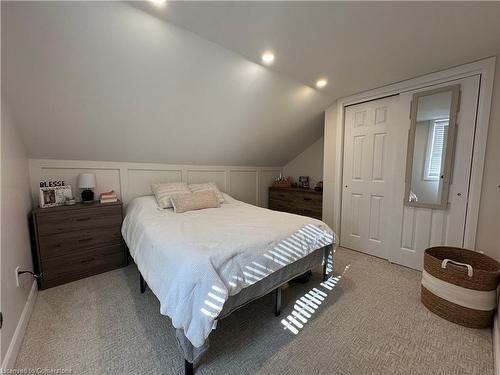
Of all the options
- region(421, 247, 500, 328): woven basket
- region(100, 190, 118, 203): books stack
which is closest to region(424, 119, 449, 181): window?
region(421, 247, 500, 328): woven basket

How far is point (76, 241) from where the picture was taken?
2.13 metres

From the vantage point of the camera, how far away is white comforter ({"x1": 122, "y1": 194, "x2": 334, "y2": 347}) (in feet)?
3.61

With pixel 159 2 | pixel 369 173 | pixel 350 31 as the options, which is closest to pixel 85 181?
pixel 159 2

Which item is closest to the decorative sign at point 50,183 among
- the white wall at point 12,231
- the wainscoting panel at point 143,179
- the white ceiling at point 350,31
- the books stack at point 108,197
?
the white wall at point 12,231

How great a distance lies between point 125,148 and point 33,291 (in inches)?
63.4

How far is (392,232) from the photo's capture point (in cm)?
253

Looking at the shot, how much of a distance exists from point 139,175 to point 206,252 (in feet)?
6.96

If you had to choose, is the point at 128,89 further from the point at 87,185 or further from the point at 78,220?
the point at 78,220

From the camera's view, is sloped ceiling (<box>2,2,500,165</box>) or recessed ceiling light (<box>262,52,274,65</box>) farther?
recessed ceiling light (<box>262,52,274,65</box>)

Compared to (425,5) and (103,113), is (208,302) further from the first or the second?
(425,5)

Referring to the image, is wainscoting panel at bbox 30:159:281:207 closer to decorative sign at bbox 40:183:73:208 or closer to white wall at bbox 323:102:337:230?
decorative sign at bbox 40:183:73:208

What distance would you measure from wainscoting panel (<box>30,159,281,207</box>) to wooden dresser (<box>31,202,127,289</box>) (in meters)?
0.47

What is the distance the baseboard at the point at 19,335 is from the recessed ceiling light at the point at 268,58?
273cm

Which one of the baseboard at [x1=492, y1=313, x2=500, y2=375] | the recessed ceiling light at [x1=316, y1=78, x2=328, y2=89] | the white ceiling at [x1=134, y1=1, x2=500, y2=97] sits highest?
the white ceiling at [x1=134, y1=1, x2=500, y2=97]
